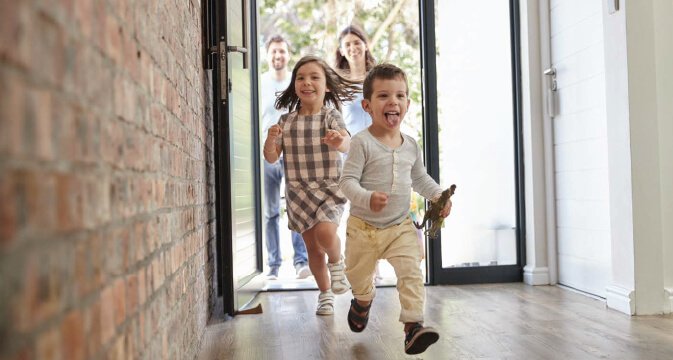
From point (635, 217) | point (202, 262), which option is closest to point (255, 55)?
point (202, 262)

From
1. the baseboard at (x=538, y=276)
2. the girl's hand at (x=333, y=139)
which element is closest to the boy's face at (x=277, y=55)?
the girl's hand at (x=333, y=139)

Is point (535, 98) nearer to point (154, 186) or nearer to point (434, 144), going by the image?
point (434, 144)

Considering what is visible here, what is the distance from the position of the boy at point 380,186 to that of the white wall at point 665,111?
1279 mm

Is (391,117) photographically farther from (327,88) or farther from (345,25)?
(345,25)

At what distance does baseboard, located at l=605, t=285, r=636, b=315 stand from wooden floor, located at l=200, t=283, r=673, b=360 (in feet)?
0.18

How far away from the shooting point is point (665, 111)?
11.6 ft

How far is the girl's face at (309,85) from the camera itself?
405 centimetres

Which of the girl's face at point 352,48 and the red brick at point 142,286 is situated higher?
the girl's face at point 352,48

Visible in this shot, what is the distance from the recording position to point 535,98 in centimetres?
468

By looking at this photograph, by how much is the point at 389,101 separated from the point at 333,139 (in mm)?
766

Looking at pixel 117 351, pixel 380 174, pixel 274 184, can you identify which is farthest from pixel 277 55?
pixel 117 351

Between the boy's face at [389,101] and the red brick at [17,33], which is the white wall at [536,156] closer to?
the boy's face at [389,101]

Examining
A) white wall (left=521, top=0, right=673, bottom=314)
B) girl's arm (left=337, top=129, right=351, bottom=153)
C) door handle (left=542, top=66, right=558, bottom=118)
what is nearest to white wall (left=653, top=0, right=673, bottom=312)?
white wall (left=521, top=0, right=673, bottom=314)

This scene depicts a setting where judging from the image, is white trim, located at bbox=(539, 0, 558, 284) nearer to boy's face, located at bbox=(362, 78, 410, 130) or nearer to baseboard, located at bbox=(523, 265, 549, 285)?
baseboard, located at bbox=(523, 265, 549, 285)
